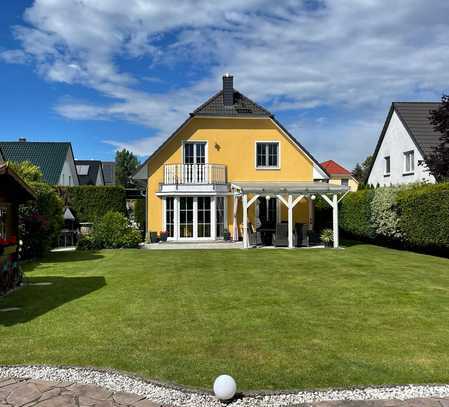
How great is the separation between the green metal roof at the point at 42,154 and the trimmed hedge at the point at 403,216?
25.9m

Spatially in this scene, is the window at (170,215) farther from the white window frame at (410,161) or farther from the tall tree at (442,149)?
the white window frame at (410,161)

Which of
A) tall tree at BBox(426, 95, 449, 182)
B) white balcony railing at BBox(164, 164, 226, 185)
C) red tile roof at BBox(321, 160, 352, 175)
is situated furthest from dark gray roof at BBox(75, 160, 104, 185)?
tall tree at BBox(426, 95, 449, 182)

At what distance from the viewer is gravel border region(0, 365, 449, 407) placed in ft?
13.6

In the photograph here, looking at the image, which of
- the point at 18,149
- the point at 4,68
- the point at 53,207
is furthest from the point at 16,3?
the point at 18,149

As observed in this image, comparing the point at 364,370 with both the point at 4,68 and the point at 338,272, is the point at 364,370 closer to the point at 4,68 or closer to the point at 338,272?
the point at 338,272

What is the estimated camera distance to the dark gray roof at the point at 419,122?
24.7 m

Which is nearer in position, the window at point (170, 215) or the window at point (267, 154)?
the window at point (170, 215)

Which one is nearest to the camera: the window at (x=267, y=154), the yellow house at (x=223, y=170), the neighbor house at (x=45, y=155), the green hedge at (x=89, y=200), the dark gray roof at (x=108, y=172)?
the yellow house at (x=223, y=170)

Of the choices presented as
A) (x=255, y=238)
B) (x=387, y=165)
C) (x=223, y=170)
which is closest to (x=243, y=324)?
(x=255, y=238)

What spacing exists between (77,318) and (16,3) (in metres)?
9.95

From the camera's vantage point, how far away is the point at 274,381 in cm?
457

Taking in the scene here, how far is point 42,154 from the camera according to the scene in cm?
3900

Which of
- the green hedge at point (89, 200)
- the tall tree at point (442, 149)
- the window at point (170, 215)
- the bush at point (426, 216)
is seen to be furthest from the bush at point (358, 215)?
the green hedge at point (89, 200)

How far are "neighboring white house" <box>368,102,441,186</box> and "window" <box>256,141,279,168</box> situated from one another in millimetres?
6539
